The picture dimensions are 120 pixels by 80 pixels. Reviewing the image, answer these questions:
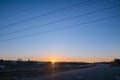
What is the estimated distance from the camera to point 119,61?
5960 inches

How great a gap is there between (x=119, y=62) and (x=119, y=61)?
214 centimetres

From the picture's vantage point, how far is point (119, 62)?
14938cm
